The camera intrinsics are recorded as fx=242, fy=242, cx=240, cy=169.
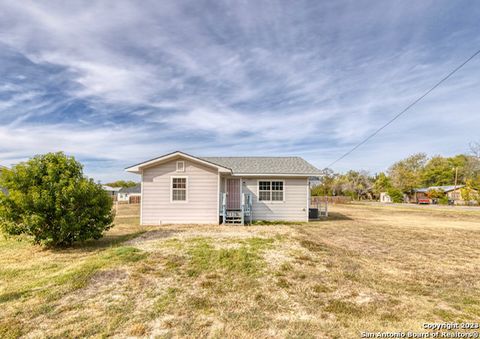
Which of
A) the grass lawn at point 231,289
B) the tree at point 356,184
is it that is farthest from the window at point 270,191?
A: the tree at point 356,184

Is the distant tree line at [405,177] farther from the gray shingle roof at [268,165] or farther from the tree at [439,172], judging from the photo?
the gray shingle roof at [268,165]

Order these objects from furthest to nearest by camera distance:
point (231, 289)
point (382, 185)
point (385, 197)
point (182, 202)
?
point (382, 185)
point (385, 197)
point (182, 202)
point (231, 289)

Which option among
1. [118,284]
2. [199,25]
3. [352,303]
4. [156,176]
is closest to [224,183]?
[156,176]

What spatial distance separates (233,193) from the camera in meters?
14.5

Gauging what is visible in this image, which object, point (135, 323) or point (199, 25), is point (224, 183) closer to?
point (199, 25)

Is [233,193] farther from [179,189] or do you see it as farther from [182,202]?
[179,189]

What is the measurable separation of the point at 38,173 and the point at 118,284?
5.16 metres

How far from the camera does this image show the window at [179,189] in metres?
12.8

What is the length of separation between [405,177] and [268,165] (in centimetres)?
4466

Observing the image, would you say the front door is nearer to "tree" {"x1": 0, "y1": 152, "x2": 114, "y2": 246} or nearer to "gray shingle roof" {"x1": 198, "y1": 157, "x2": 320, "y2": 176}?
"gray shingle roof" {"x1": 198, "y1": 157, "x2": 320, "y2": 176}

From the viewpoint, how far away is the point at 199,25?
33.2 ft

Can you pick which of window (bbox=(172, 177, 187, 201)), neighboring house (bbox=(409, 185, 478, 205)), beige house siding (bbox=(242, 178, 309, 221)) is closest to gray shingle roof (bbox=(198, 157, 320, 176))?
beige house siding (bbox=(242, 178, 309, 221))

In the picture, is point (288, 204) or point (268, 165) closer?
point (288, 204)

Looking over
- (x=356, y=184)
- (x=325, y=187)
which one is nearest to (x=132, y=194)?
(x=325, y=187)
